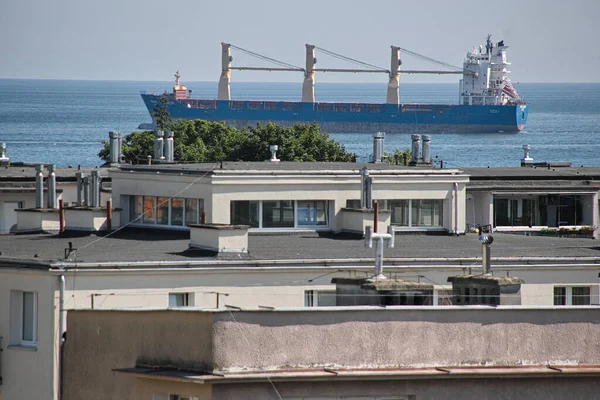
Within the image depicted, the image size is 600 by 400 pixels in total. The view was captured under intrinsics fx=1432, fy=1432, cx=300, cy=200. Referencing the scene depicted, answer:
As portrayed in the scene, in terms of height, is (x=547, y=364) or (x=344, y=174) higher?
(x=344, y=174)

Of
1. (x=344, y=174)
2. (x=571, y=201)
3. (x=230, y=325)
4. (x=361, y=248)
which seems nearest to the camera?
(x=230, y=325)

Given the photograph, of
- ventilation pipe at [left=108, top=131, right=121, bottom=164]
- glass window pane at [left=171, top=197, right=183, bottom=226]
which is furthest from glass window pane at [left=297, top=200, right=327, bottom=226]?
ventilation pipe at [left=108, top=131, right=121, bottom=164]

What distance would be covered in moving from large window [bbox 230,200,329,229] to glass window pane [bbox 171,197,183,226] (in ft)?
2.75

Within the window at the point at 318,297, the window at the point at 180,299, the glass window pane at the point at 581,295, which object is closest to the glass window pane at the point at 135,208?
the window at the point at 180,299

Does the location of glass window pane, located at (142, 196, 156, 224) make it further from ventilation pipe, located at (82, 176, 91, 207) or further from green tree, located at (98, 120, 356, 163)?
green tree, located at (98, 120, 356, 163)

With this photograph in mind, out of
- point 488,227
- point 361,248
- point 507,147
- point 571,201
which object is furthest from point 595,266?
point 507,147

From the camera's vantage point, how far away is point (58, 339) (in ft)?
47.3

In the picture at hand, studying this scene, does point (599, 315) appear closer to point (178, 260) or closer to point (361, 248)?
point (178, 260)

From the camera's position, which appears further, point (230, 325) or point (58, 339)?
point (58, 339)

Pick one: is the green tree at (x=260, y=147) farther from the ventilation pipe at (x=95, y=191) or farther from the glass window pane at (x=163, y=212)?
the glass window pane at (x=163, y=212)

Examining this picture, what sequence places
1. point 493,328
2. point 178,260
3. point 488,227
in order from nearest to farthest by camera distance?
point 493,328, point 178,260, point 488,227

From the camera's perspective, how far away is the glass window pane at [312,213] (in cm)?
2238

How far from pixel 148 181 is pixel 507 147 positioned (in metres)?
157

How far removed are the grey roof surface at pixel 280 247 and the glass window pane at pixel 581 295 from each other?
1052 mm
